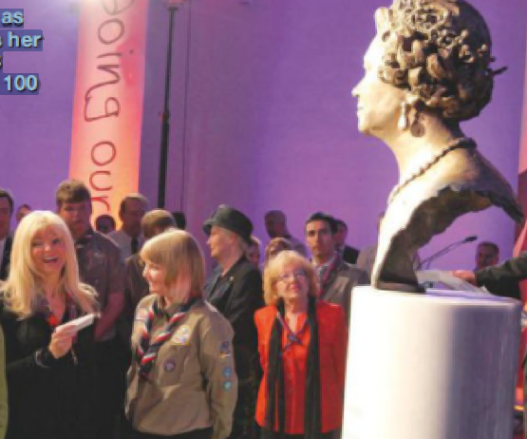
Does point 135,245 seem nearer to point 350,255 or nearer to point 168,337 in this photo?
point 350,255

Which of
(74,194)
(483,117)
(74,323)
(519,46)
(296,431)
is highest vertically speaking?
(519,46)

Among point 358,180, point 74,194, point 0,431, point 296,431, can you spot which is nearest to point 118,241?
point 74,194

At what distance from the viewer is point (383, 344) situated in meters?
2.00

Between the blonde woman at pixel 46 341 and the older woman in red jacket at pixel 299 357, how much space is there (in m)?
0.85

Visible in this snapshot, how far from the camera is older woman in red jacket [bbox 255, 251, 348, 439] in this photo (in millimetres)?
3342

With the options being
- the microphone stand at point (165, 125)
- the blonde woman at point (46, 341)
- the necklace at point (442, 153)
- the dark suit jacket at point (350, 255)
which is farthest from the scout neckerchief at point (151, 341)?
the microphone stand at point (165, 125)

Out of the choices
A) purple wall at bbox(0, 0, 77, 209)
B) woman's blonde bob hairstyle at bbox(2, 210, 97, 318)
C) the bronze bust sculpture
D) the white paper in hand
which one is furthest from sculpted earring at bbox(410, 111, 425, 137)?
purple wall at bbox(0, 0, 77, 209)

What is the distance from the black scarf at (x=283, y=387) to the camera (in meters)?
3.32

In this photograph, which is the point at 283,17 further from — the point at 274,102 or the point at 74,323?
the point at 74,323

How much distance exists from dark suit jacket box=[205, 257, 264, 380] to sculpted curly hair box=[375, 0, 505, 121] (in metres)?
1.82

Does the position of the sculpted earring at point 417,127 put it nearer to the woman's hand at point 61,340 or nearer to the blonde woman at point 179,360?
the blonde woman at point 179,360

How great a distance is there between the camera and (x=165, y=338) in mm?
2908

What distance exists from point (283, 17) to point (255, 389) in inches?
199

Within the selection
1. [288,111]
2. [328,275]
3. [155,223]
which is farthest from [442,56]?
[288,111]
